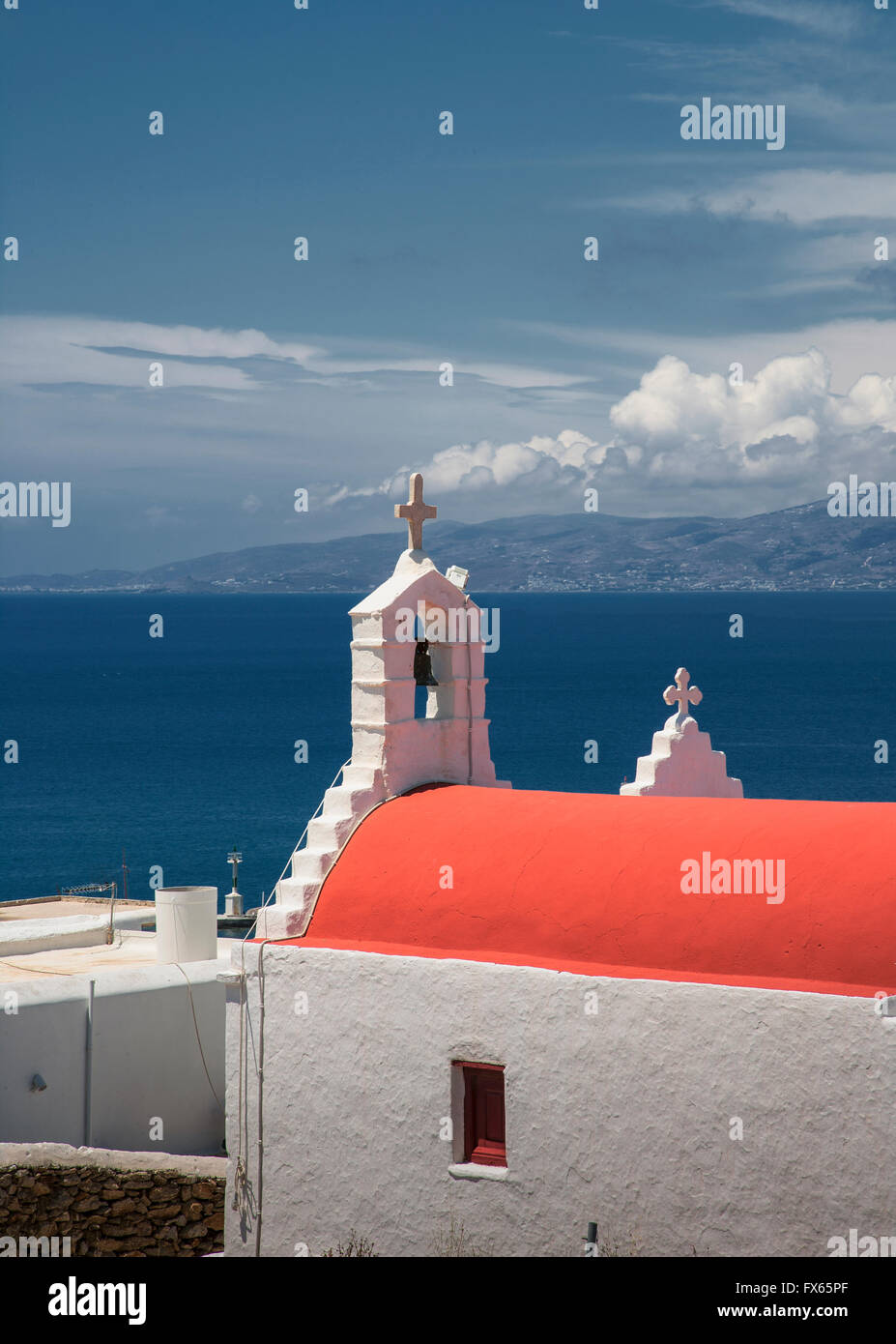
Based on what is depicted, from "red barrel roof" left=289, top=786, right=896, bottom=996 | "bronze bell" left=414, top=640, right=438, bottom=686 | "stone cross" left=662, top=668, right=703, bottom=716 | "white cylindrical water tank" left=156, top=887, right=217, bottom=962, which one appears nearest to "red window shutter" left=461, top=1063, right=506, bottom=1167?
"red barrel roof" left=289, top=786, right=896, bottom=996

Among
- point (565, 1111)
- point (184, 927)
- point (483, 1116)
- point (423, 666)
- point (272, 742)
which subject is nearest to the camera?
point (565, 1111)

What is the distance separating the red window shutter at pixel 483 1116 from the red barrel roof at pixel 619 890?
118 centimetres

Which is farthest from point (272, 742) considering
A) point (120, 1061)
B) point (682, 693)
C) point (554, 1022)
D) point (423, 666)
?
point (554, 1022)

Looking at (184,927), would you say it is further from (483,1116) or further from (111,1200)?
(483,1116)

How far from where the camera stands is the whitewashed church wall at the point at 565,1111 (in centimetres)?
1370

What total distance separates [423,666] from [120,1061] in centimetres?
622

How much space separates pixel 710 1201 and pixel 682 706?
24.2ft

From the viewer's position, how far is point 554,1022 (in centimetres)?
1507

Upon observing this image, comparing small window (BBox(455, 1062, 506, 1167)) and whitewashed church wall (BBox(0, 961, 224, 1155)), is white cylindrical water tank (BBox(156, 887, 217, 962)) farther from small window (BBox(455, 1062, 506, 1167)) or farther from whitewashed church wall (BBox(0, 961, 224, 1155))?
small window (BBox(455, 1062, 506, 1167))

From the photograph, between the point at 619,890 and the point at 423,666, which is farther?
the point at 423,666

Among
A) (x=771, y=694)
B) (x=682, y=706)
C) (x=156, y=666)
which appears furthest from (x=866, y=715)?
(x=682, y=706)

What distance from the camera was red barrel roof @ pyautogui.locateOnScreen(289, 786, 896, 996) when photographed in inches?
558

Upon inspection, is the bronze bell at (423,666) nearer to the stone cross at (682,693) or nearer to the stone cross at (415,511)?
the stone cross at (415,511)

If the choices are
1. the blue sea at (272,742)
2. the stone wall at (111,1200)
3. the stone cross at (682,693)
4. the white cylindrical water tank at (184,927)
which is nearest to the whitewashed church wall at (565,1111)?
the stone wall at (111,1200)
